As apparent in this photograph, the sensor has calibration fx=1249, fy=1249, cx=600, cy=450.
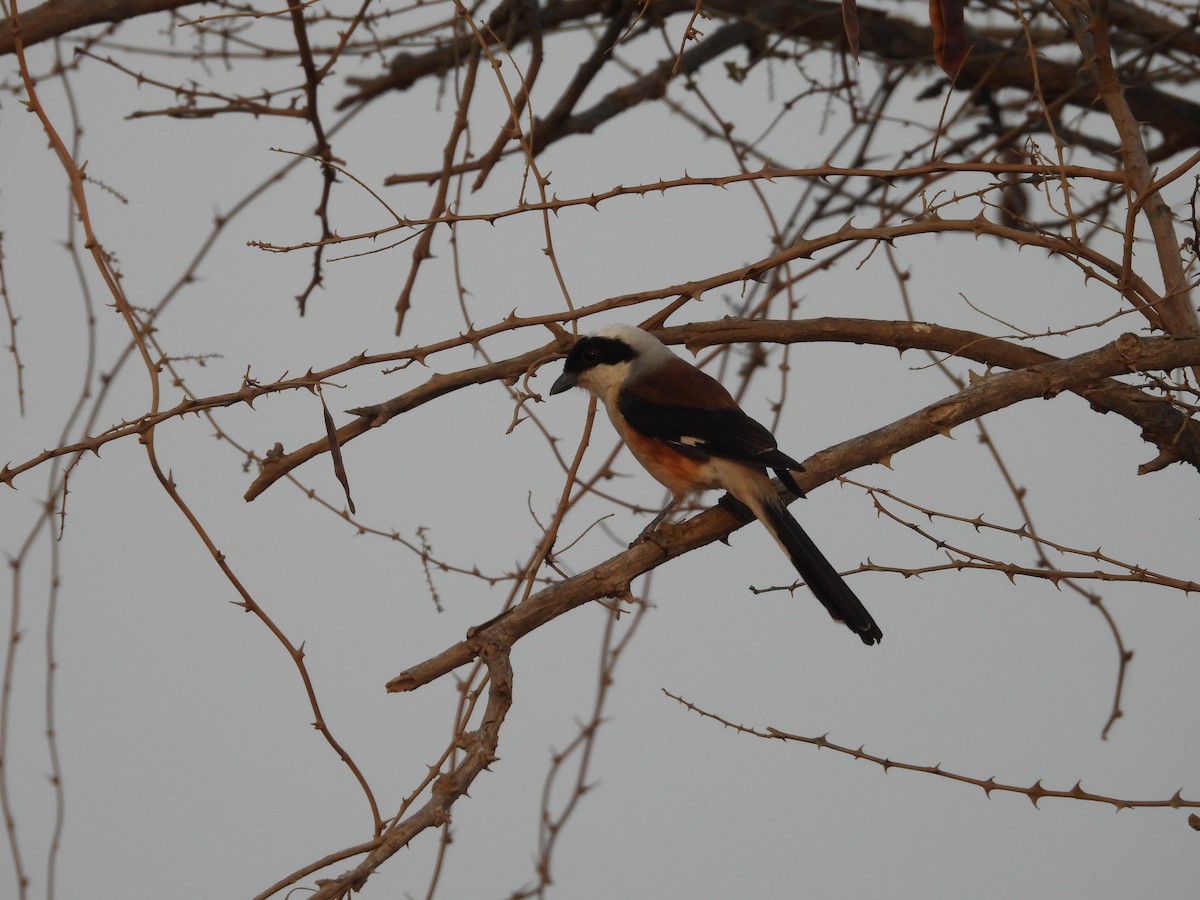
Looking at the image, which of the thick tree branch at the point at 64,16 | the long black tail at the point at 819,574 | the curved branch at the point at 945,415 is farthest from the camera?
the thick tree branch at the point at 64,16

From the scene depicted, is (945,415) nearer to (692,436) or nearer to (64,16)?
(692,436)

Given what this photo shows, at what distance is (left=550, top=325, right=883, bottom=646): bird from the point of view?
7.68ft

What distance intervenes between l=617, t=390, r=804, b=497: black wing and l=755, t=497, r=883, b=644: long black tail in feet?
0.33

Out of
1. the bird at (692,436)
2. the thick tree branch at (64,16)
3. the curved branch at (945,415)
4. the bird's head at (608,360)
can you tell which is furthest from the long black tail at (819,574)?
the thick tree branch at (64,16)

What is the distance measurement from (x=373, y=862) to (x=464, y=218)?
1.04 metres

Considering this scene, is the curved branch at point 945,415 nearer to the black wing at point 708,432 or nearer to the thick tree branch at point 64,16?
the black wing at point 708,432

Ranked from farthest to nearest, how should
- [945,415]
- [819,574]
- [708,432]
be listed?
[708,432] < [819,574] < [945,415]

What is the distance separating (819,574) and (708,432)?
0.41 meters

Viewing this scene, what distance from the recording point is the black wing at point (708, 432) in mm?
2369

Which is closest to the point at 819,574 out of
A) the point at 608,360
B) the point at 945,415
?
the point at 945,415

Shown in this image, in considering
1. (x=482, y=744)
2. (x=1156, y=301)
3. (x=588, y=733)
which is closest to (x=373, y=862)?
(x=482, y=744)

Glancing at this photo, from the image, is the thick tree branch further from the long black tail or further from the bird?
the long black tail

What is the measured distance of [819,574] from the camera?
7.72 feet

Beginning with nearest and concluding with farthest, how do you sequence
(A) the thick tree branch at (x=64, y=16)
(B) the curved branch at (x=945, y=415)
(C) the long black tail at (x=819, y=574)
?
(B) the curved branch at (x=945, y=415)
(C) the long black tail at (x=819, y=574)
(A) the thick tree branch at (x=64, y=16)
